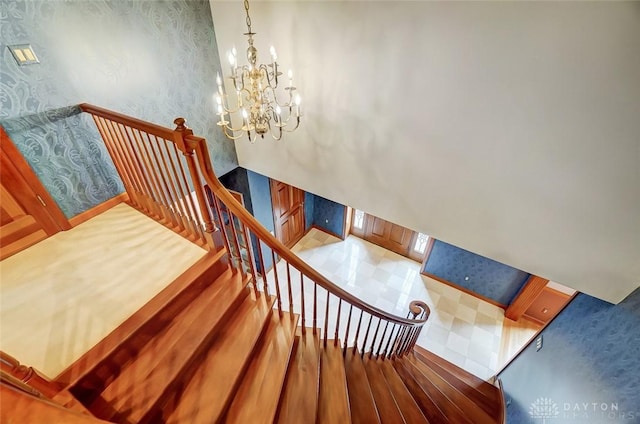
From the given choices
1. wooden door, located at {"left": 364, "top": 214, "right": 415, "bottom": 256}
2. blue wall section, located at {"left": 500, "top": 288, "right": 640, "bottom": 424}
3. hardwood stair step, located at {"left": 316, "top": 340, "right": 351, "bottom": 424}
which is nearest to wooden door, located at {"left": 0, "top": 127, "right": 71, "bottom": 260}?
hardwood stair step, located at {"left": 316, "top": 340, "right": 351, "bottom": 424}

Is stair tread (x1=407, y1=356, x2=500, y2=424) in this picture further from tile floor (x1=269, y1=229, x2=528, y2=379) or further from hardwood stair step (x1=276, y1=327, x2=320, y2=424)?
hardwood stair step (x1=276, y1=327, x2=320, y2=424)

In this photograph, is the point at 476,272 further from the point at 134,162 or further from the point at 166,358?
the point at 134,162

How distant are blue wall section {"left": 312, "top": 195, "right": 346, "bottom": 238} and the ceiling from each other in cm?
301

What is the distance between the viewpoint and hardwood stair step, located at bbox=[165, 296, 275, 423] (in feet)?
4.77

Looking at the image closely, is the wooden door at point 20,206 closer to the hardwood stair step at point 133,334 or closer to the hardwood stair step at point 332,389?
the hardwood stair step at point 133,334

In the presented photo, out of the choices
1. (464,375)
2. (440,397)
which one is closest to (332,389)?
(440,397)

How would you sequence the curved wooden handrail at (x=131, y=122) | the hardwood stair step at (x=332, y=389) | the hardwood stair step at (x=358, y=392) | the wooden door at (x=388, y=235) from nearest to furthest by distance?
the curved wooden handrail at (x=131, y=122) → the hardwood stair step at (x=332, y=389) → the hardwood stair step at (x=358, y=392) → the wooden door at (x=388, y=235)

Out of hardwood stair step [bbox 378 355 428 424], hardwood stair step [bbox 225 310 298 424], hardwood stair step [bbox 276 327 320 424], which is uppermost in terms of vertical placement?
hardwood stair step [bbox 225 310 298 424]

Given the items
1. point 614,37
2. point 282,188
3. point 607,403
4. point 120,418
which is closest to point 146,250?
point 120,418

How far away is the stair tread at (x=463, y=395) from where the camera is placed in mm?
2736

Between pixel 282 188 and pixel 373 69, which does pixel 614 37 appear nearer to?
pixel 373 69

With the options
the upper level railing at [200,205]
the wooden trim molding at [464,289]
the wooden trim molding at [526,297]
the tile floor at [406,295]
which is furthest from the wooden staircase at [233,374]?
the wooden trim molding at [464,289]

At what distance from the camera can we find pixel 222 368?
5.39 feet

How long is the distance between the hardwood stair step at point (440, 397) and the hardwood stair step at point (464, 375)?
2.96 feet
